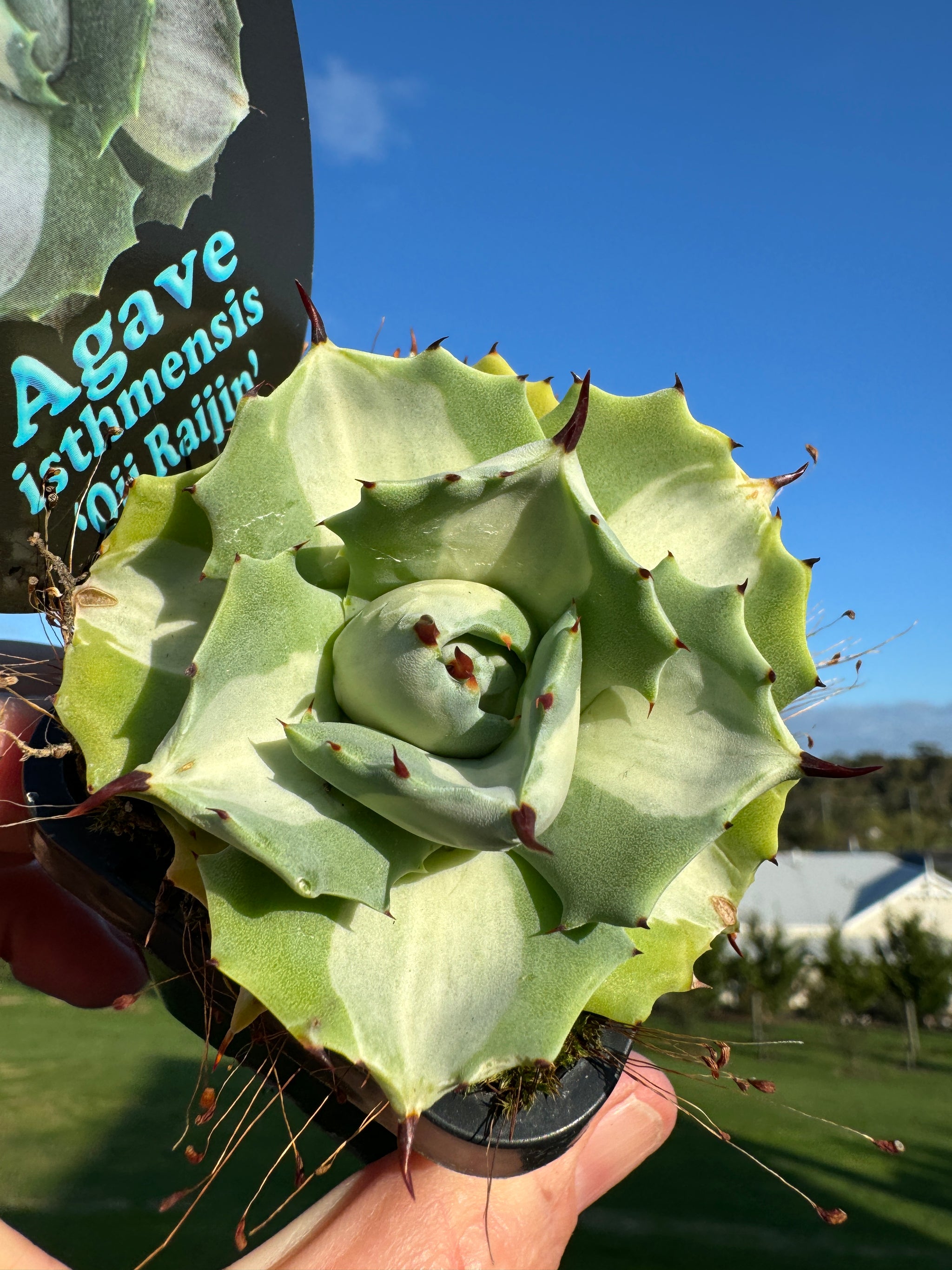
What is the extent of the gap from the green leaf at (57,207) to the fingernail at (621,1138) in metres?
0.60

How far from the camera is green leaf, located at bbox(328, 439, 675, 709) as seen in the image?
0.34m

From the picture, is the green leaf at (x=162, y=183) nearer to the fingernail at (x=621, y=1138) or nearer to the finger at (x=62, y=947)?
the finger at (x=62, y=947)

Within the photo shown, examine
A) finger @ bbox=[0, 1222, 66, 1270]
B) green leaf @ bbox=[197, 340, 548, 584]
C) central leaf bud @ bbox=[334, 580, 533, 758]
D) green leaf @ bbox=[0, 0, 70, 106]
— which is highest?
green leaf @ bbox=[0, 0, 70, 106]

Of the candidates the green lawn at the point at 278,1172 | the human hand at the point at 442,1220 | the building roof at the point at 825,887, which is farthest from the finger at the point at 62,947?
the building roof at the point at 825,887

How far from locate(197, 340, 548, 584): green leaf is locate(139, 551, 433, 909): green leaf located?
32 millimetres

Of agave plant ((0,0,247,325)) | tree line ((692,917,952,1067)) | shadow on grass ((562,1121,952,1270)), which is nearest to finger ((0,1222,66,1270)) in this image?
agave plant ((0,0,247,325))

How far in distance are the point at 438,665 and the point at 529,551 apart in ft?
0.24

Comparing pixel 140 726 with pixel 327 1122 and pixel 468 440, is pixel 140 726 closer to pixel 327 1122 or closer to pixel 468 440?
pixel 468 440

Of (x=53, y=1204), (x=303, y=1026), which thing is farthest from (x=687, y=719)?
(x=53, y=1204)

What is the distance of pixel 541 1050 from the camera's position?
0.36m

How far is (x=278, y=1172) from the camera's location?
2.57m

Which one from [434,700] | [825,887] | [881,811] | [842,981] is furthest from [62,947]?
[881,811]

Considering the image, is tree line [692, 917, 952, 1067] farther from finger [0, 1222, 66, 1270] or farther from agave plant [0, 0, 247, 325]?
agave plant [0, 0, 247, 325]

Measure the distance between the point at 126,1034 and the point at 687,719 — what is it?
136 inches
